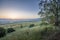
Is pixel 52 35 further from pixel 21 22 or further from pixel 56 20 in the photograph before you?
pixel 21 22

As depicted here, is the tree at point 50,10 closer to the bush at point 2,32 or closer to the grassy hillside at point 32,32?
the grassy hillside at point 32,32

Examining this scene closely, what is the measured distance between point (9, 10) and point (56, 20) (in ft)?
4.12

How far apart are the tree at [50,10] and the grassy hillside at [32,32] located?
0.65 feet

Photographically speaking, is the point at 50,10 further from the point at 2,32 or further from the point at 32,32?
the point at 2,32

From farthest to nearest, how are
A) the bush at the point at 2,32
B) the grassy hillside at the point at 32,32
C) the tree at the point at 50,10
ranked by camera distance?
the tree at the point at 50,10
the grassy hillside at the point at 32,32
the bush at the point at 2,32

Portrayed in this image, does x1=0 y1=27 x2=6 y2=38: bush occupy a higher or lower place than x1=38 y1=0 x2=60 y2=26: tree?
lower

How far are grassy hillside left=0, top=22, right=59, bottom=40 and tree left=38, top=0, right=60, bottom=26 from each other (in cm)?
20

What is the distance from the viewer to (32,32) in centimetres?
297

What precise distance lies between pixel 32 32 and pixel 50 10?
0.81m

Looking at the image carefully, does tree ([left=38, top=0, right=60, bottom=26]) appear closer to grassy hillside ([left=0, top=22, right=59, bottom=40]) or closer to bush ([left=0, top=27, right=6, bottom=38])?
grassy hillside ([left=0, top=22, right=59, bottom=40])

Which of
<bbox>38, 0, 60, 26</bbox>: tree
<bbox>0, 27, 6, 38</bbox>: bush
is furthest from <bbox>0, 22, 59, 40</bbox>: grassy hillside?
<bbox>38, 0, 60, 26</bbox>: tree

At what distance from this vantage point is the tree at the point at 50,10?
Result: 3.23 meters

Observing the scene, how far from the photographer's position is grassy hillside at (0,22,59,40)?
9.06 ft

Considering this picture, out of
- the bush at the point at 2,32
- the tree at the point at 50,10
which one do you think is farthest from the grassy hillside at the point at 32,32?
the tree at the point at 50,10
